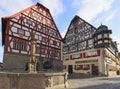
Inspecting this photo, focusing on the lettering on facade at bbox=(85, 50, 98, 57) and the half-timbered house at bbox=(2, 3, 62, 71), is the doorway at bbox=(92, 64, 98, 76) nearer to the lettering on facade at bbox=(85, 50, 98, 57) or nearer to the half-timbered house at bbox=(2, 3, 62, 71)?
the lettering on facade at bbox=(85, 50, 98, 57)

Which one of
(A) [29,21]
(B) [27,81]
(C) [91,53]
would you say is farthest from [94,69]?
(B) [27,81]

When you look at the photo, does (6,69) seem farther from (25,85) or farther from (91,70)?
(91,70)

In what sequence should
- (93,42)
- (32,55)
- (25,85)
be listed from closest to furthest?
1. (25,85)
2. (32,55)
3. (93,42)

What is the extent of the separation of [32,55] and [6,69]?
10.8 meters

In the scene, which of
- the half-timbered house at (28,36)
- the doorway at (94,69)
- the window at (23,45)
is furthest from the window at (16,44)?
the doorway at (94,69)

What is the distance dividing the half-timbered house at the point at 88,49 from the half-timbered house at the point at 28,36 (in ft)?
23.5

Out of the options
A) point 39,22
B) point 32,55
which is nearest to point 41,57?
point 39,22

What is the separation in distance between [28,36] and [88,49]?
16.3 metres

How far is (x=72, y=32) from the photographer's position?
145 ft

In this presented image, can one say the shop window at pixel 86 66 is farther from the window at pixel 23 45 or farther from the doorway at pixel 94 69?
the window at pixel 23 45

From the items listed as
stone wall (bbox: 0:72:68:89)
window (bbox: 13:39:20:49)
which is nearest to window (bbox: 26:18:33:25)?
window (bbox: 13:39:20:49)

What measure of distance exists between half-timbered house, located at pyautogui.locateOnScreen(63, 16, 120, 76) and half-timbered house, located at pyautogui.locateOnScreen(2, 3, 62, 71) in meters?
7.17

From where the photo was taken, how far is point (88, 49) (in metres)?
36.9

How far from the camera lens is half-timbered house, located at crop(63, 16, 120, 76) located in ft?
109
